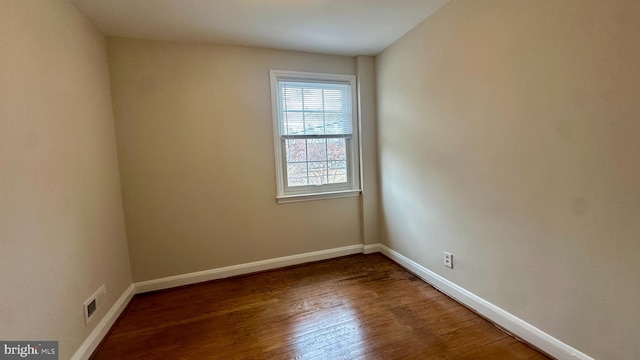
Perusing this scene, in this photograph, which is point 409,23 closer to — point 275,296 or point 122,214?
point 275,296

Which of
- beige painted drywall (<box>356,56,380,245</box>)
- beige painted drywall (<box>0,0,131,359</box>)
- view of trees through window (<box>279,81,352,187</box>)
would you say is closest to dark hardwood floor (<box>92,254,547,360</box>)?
beige painted drywall (<box>0,0,131,359</box>)

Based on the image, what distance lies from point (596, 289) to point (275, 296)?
2.08m

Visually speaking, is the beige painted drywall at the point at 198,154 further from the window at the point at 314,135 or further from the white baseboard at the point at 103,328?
the white baseboard at the point at 103,328

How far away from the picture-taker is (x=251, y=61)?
2760 mm

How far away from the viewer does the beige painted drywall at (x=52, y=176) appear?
4.17ft

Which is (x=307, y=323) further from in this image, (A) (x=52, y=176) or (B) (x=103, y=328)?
(A) (x=52, y=176)

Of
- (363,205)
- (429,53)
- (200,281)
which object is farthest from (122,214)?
(429,53)

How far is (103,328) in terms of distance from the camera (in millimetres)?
1942

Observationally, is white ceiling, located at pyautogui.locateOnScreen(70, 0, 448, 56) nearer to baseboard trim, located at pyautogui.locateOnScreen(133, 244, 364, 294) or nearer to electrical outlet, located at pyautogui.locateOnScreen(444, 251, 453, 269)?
electrical outlet, located at pyautogui.locateOnScreen(444, 251, 453, 269)

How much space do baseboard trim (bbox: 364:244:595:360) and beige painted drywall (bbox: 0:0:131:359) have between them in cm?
258

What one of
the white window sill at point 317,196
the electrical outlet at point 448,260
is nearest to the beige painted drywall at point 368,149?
the white window sill at point 317,196

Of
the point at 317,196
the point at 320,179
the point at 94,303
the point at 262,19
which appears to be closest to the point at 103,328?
the point at 94,303

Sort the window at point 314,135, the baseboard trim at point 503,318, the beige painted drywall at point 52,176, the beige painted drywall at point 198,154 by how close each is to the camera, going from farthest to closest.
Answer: the window at point 314,135, the beige painted drywall at point 198,154, the baseboard trim at point 503,318, the beige painted drywall at point 52,176

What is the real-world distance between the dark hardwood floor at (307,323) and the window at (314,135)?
99cm
